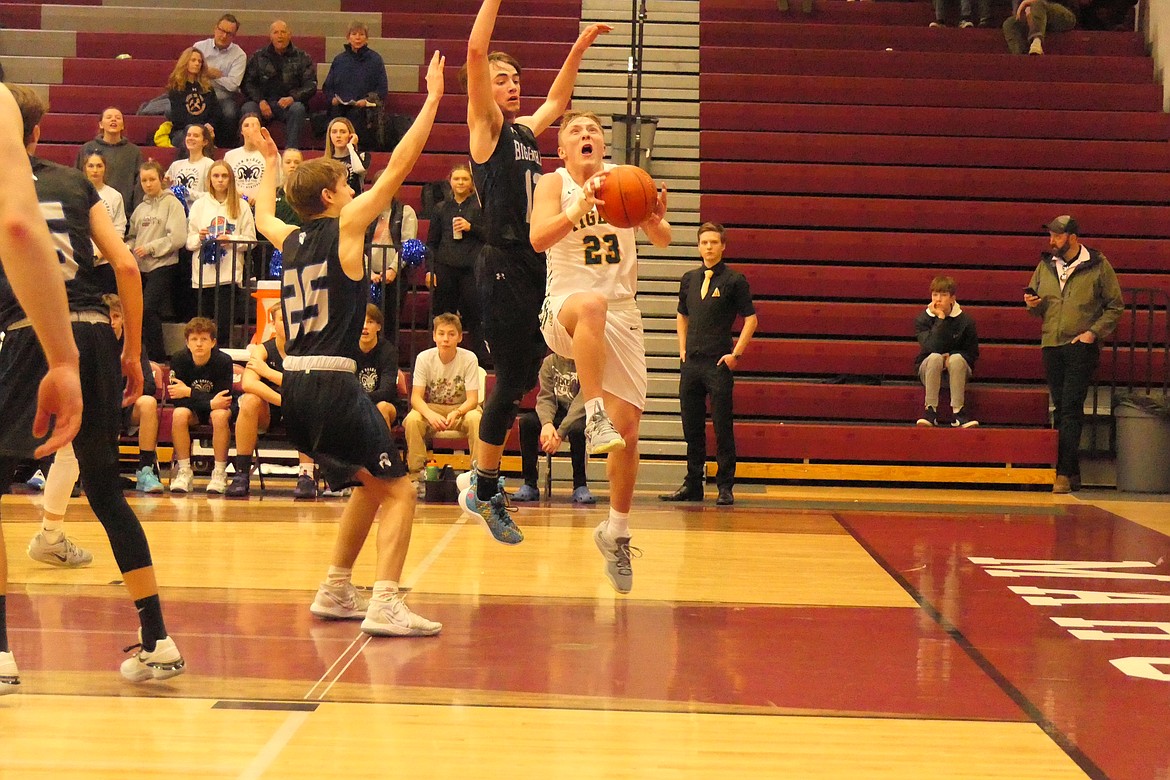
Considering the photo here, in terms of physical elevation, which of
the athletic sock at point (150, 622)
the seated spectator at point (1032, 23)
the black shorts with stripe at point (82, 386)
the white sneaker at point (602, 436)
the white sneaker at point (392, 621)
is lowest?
the white sneaker at point (392, 621)

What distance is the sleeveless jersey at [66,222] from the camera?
374cm

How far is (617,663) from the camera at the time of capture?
4.21m

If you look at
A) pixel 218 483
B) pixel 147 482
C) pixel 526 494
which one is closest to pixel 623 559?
→ pixel 526 494

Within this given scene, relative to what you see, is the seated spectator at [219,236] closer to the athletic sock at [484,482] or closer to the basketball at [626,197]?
the athletic sock at [484,482]

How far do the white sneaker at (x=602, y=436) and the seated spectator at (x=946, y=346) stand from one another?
5715 mm

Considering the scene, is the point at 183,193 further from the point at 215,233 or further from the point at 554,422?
the point at 554,422

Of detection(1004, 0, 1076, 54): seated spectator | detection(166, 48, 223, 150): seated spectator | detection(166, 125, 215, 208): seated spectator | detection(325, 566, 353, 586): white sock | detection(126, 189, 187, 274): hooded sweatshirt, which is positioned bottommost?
detection(325, 566, 353, 586): white sock

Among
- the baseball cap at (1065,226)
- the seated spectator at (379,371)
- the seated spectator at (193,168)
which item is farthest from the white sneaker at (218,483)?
the baseball cap at (1065,226)

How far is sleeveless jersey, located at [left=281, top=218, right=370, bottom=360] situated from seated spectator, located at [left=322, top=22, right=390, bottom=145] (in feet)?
25.6

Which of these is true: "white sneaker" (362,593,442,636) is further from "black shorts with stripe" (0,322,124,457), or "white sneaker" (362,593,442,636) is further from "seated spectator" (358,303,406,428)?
"seated spectator" (358,303,406,428)

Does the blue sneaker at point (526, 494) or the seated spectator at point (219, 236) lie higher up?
the seated spectator at point (219, 236)

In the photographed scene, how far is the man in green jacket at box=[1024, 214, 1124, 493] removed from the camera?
9.80 meters

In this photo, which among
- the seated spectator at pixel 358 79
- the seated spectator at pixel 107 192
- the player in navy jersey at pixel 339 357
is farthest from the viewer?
the seated spectator at pixel 358 79

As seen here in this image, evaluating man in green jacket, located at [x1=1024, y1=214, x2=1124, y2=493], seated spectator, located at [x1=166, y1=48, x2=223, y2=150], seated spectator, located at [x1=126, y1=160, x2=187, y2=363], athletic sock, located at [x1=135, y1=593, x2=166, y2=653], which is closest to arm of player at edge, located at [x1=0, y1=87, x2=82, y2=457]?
athletic sock, located at [x1=135, y1=593, x2=166, y2=653]
